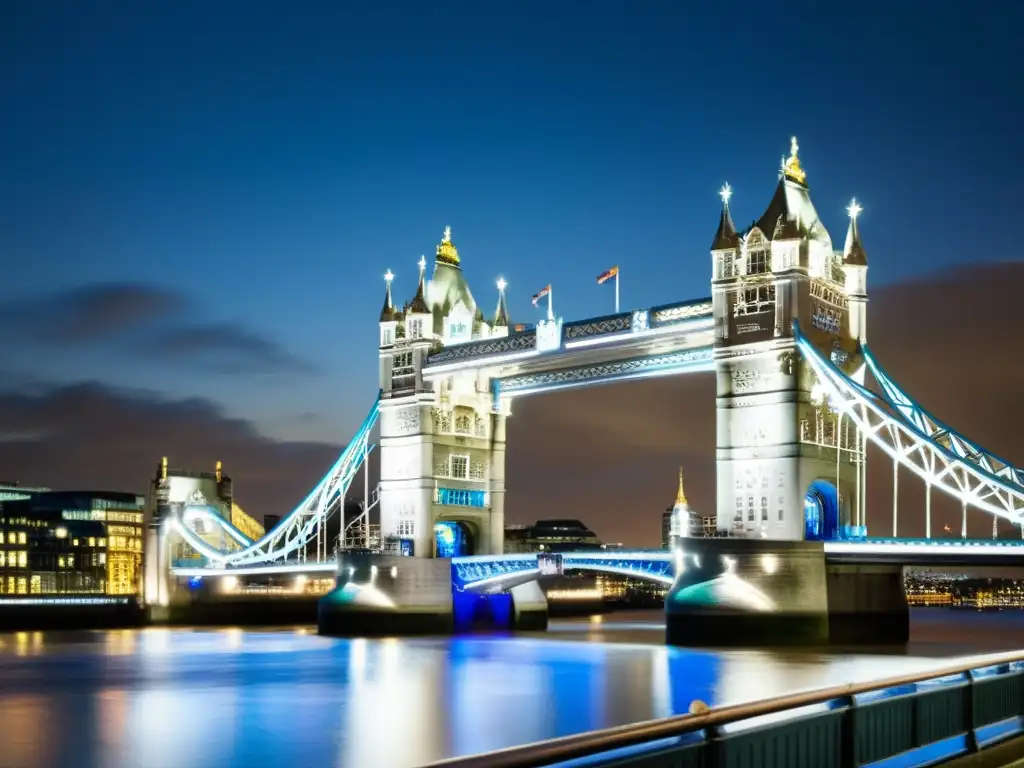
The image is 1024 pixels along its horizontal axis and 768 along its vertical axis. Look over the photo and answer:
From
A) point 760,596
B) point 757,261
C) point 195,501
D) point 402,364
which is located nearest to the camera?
point 760,596

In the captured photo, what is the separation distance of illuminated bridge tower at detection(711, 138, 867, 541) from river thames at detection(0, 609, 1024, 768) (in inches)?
172

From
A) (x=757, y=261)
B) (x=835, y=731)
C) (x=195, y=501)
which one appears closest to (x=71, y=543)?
(x=195, y=501)

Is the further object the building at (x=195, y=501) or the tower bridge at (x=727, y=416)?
the building at (x=195, y=501)

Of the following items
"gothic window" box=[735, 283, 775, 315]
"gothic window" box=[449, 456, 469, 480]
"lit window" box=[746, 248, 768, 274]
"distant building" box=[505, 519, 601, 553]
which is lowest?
"distant building" box=[505, 519, 601, 553]

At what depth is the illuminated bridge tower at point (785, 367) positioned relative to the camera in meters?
35.2

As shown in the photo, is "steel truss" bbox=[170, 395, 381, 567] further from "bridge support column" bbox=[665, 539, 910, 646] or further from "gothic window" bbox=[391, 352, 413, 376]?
"bridge support column" bbox=[665, 539, 910, 646]

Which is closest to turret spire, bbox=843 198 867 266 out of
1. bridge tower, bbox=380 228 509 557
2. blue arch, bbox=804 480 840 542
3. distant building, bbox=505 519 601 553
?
blue arch, bbox=804 480 840 542

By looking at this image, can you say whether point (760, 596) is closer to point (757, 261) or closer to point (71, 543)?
point (757, 261)

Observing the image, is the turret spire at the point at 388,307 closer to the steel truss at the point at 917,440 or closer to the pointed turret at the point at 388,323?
the pointed turret at the point at 388,323

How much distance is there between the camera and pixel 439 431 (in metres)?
46.6

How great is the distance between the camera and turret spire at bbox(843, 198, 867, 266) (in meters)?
37.7

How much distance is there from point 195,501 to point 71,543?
25.7 meters

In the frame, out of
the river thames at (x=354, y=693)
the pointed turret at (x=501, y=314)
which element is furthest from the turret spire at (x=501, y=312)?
the river thames at (x=354, y=693)

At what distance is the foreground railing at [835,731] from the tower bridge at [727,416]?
22.0 metres
